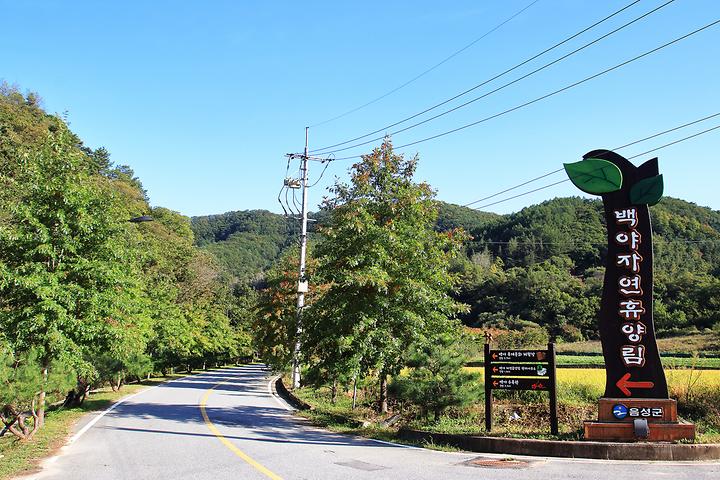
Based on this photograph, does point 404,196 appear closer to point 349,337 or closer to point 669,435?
point 349,337

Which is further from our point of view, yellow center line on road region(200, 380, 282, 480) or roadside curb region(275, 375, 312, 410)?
roadside curb region(275, 375, 312, 410)

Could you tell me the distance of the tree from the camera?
15156mm

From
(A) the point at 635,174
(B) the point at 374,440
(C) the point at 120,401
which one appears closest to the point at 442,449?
(B) the point at 374,440

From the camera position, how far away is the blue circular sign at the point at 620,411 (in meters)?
11.0

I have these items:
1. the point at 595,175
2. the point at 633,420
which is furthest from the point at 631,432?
the point at 595,175

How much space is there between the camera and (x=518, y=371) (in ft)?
40.7

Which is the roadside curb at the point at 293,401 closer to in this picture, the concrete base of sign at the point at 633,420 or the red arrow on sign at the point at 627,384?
the concrete base of sign at the point at 633,420

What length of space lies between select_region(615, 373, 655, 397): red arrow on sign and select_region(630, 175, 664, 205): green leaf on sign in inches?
143

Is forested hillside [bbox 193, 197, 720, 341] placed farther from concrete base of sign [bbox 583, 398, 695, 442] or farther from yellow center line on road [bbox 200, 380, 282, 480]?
concrete base of sign [bbox 583, 398, 695, 442]

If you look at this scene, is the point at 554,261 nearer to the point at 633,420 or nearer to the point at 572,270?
the point at 572,270

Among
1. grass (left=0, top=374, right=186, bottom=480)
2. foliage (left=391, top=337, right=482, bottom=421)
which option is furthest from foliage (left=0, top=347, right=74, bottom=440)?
foliage (left=391, top=337, right=482, bottom=421)

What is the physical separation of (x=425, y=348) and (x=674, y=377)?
24.1 feet

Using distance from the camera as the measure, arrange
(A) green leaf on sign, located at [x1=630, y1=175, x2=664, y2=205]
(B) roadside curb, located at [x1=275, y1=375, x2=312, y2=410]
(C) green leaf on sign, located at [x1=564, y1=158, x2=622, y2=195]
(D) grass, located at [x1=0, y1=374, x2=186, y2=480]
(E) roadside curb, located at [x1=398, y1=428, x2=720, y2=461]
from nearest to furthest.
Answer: (D) grass, located at [x1=0, y1=374, x2=186, y2=480] → (E) roadside curb, located at [x1=398, y1=428, x2=720, y2=461] → (A) green leaf on sign, located at [x1=630, y1=175, x2=664, y2=205] → (C) green leaf on sign, located at [x1=564, y1=158, x2=622, y2=195] → (B) roadside curb, located at [x1=275, y1=375, x2=312, y2=410]

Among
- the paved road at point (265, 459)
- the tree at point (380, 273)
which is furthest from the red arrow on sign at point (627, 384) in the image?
the tree at point (380, 273)
